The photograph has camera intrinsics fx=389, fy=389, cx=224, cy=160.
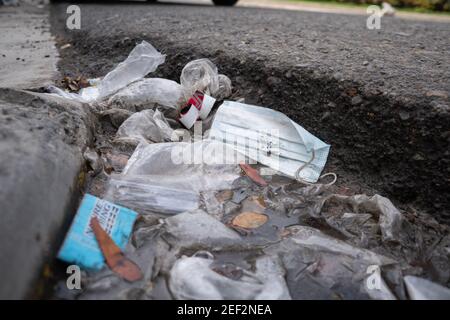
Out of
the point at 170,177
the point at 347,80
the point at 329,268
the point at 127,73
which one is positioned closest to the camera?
the point at 329,268

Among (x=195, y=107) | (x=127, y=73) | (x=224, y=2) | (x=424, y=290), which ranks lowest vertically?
(x=424, y=290)

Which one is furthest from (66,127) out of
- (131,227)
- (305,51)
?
(305,51)

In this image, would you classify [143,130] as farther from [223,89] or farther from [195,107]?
[223,89]

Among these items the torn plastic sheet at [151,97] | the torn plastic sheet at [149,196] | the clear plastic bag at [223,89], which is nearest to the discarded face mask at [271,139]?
the clear plastic bag at [223,89]

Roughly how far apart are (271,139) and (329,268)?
0.70 m

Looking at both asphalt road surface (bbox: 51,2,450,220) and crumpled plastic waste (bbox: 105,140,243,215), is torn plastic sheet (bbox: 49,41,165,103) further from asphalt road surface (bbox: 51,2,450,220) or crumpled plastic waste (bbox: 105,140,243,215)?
crumpled plastic waste (bbox: 105,140,243,215)

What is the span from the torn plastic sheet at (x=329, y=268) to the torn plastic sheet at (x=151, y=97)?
35.2 inches

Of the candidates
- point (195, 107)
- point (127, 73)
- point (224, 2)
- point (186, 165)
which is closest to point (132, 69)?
point (127, 73)

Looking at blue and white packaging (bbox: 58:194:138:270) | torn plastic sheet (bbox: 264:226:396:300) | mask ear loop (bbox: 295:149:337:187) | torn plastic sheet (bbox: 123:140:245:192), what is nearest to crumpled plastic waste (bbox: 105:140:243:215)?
torn plastic sheet (bbox: 123:140:245:192)

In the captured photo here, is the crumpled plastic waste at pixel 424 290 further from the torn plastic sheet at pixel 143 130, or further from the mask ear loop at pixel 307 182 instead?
the torn plastic sheet at pixel 143 130

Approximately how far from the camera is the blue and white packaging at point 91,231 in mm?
969

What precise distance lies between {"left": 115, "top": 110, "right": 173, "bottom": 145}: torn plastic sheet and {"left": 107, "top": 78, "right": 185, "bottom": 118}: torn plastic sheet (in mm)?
118

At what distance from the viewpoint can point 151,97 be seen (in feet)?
5.83

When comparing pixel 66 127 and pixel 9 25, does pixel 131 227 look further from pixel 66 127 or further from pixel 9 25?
pixel 9 25
